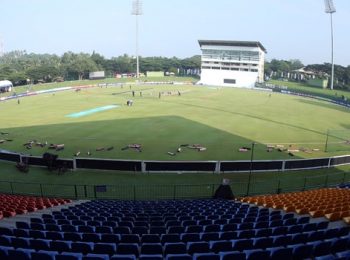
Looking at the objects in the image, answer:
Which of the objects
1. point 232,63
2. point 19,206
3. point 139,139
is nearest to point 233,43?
point 232,63

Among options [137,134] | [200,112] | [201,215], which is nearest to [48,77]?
[200,112]

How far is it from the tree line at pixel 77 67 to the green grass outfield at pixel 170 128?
4666cm

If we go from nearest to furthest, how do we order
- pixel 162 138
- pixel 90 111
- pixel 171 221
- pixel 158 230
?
pixel 158 230 < pixel 171 221 < pixel 162 138 < pixel 90 111

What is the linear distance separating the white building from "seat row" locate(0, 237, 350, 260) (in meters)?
127

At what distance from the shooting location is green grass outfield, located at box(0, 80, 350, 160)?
3450cm

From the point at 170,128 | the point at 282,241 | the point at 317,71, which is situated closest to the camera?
the point at 282,241

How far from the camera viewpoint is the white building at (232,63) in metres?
134

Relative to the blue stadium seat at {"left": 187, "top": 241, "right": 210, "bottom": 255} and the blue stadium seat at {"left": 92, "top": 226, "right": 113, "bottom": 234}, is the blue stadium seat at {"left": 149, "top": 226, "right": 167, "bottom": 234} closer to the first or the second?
the blue stadium seat at {"left": 92, "top": 226, "right": 113, "bottom": 234}

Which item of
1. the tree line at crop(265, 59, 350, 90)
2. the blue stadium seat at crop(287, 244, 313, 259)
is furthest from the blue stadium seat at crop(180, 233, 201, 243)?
the tree line at crop(265, 59, 350, 90)

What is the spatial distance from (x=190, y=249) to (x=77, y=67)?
5247 inches

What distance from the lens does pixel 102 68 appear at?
6127 inches

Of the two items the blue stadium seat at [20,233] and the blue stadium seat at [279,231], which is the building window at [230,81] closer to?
the blue stadium seat at [279,231]

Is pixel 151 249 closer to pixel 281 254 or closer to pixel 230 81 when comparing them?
pixel 281 254

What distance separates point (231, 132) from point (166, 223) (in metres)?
32.5
